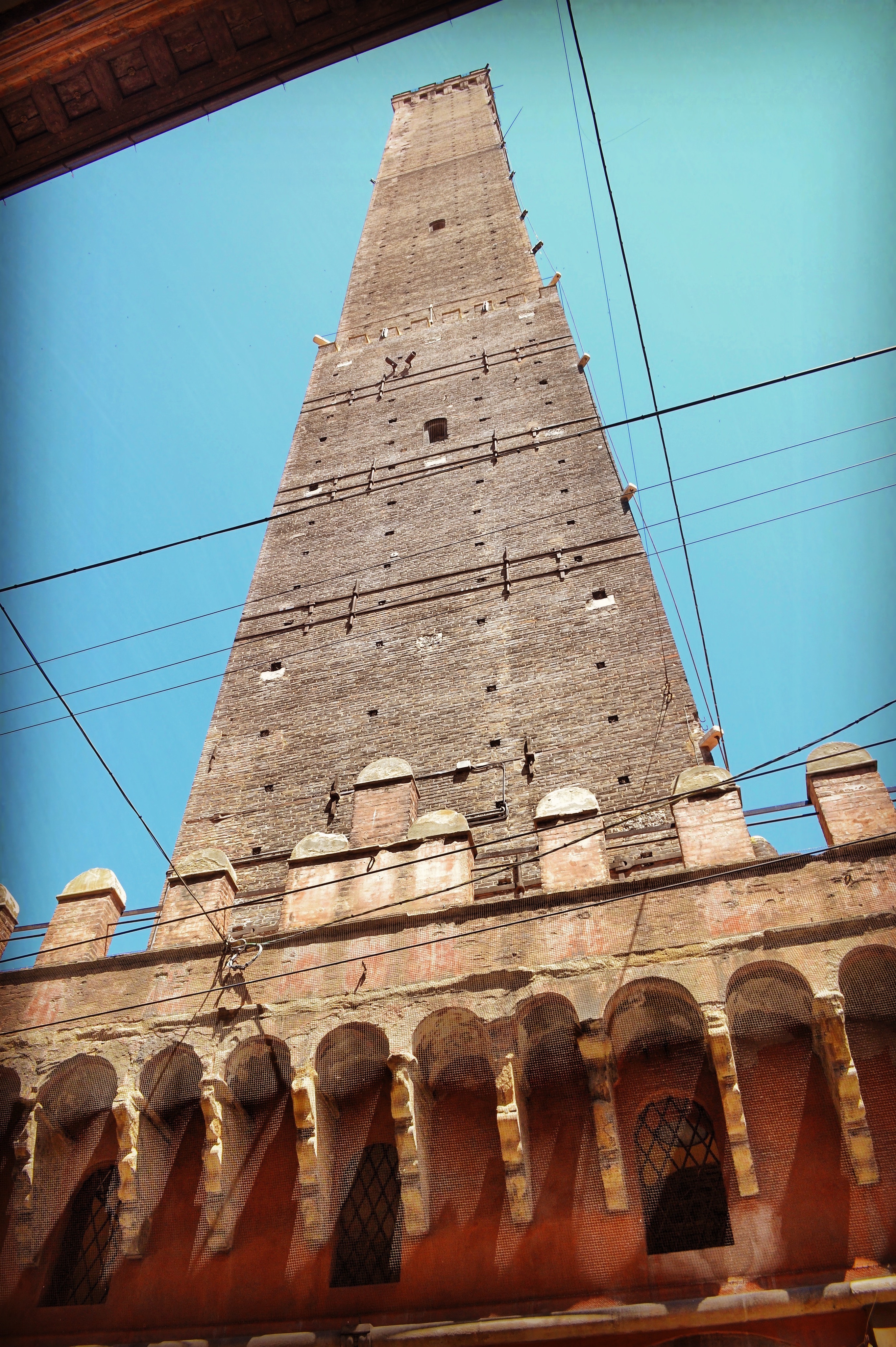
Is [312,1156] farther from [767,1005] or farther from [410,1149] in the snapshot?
[767,1005]

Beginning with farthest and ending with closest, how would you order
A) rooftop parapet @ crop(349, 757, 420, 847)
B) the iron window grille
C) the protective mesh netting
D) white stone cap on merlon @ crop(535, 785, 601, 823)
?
the iron window grille → rooftop parapet @ crop(349, 757, 420, 847) → white stone cap on merlon @ crop(535, 785, 601, 823) → the protective mesh netting

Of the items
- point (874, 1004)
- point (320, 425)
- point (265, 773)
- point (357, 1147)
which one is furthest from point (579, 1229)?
point (320, 425)

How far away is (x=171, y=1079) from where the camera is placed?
5.93m

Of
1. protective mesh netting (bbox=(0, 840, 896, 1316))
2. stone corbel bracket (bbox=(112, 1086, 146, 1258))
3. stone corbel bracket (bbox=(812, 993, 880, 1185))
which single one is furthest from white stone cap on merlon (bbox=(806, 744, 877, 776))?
stone corbel bracket (bbox=(112, 1086, 146, 1258))

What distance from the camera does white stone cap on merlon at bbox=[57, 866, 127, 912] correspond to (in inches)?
275

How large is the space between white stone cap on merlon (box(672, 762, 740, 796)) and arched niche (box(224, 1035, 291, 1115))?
2623 mm

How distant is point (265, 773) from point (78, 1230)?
4514 mm

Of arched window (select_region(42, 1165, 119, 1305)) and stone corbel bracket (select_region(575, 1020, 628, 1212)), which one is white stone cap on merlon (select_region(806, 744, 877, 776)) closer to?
stone corbel bracket (select_region(575, 1020, 628, 1212))

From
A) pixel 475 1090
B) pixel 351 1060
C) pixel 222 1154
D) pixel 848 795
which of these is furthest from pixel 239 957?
pixel 848 795

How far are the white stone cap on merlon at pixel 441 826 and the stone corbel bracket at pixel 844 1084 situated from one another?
2285 mm

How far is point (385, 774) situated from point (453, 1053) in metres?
2.49

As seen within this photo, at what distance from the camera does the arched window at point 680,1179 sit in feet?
17.3

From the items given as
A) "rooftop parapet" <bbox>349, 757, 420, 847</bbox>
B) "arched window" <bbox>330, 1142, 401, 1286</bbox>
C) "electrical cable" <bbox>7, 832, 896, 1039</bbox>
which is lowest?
"arched window" <bbox>330, 1142, 401, 1286</bbox>

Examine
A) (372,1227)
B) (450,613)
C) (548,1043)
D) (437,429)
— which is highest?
(437,429)
